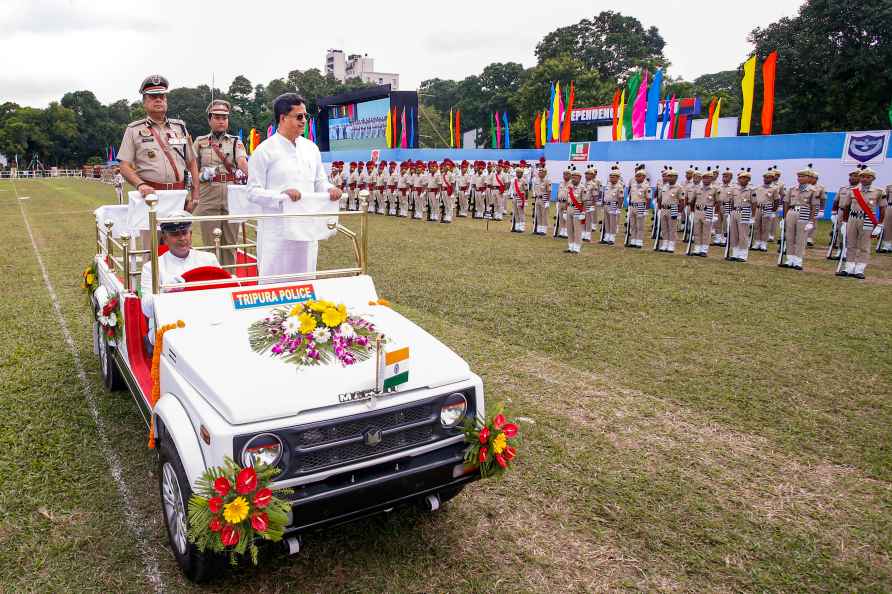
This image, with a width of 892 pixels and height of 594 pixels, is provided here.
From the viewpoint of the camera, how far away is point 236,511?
252 centimetres

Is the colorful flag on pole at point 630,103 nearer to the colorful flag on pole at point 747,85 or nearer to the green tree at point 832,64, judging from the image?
the colorful flag on pole at point 747,85

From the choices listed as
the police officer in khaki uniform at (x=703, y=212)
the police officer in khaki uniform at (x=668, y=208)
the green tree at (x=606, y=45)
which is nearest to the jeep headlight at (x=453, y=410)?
the police officer in khaki uniform at (x=703, y=212)

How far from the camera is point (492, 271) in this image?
1175 centimetres

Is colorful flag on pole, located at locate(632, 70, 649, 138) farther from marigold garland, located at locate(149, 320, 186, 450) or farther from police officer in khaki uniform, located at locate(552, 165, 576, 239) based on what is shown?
marigold garland, located at locate(149, 320, 186, 450)

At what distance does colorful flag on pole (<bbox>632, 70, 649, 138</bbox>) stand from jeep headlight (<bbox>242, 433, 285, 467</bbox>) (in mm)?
26504

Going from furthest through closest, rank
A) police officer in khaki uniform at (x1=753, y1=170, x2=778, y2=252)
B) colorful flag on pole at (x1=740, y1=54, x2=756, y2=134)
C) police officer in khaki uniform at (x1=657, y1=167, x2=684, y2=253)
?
colorful flag on pole at (x1=740, y1=54, x2=756, y2=134), police officer in khaki uniform at (x1=657, y1=167, x2=684, y2=253), police officer in khaki uniform at (x1=753, y1=170, x2=778, y2=252)

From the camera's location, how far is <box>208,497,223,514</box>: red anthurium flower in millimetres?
2522

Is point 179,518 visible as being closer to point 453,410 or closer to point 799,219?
point 453,410

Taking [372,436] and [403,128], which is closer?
[372,436]

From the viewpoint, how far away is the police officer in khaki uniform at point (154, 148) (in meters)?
5.92

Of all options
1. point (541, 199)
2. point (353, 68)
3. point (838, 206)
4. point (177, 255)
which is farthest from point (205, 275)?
point (353, 68)

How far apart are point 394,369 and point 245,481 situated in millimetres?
872

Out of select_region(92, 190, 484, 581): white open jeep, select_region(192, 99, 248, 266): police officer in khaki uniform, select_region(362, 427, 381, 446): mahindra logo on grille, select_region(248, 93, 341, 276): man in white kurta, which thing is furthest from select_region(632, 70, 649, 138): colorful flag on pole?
select_region(362, 427, 381, 446): mahindra logo on grille

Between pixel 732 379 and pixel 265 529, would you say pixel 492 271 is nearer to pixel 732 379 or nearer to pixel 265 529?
pixel 732 379
